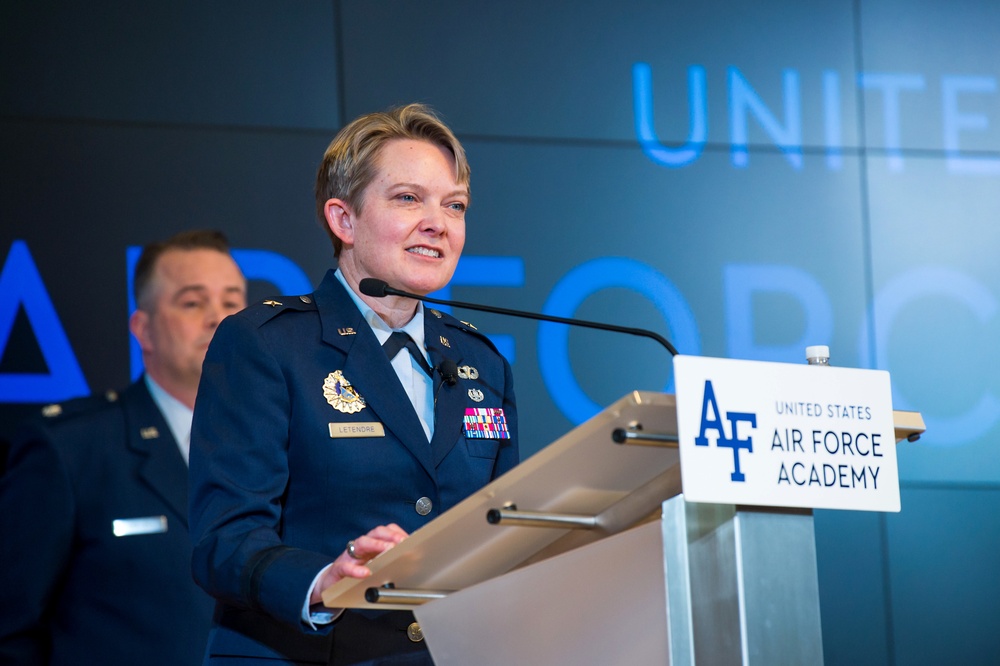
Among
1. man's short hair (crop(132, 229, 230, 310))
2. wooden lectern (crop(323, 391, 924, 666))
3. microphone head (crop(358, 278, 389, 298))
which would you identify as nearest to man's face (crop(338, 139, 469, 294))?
microphone head (crop(358, 278, 389, 298))

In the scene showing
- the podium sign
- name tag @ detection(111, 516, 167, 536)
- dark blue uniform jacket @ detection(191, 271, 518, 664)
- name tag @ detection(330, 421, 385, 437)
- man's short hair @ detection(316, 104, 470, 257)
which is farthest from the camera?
name tag @ detection(111, 516, 167, 536)

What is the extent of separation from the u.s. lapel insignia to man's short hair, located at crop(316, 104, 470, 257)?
1.08ft

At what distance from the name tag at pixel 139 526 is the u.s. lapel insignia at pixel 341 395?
6.00 ft

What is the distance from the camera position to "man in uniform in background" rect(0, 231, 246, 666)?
3.35 m

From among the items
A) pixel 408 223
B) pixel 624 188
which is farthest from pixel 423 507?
pixel 624 188

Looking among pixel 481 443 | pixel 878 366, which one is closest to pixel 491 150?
pixel 878 366

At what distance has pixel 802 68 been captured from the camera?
4.27 metres

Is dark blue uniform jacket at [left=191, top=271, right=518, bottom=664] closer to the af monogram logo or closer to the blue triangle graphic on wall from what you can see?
the af monogram logo

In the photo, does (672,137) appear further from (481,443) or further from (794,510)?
(794,510)

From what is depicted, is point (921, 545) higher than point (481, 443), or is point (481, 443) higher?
point (481, 443)

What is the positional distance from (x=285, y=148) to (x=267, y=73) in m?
0.24

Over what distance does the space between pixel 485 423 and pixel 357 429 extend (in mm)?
253

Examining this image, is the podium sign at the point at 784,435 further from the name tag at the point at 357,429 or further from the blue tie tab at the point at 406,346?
the blue tie tab at the point at 406,346

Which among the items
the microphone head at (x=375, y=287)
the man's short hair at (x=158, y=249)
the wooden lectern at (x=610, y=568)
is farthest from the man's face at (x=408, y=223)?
the man's short hair at (x=158, y=249)
